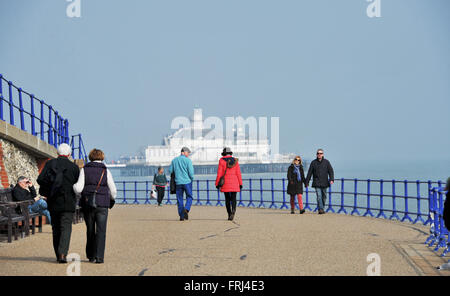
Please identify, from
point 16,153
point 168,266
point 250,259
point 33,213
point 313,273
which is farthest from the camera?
point 16,153

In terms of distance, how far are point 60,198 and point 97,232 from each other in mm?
612

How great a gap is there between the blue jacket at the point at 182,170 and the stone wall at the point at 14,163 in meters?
3.14

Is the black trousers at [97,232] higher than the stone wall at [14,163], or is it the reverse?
the stone wall at [14,163]

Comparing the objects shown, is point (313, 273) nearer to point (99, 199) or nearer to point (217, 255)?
point (217, 255)

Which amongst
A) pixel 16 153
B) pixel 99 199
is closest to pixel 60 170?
pixel 99 199

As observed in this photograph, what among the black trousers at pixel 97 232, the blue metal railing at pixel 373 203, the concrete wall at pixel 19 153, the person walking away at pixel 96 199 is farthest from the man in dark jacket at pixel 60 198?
the concrete wall at pixel 19 153

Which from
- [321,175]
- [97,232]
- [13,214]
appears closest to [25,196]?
[13,214]

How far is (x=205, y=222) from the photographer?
15391 mm

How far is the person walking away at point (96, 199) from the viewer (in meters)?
8.62

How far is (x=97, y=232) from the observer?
8.65 m

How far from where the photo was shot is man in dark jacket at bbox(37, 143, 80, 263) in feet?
28.3

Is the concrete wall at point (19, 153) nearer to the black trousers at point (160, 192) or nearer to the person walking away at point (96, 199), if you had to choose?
the person walking away at point (96, 199)

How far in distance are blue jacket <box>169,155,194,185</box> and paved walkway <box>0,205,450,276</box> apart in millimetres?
959

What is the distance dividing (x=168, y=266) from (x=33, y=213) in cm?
538
